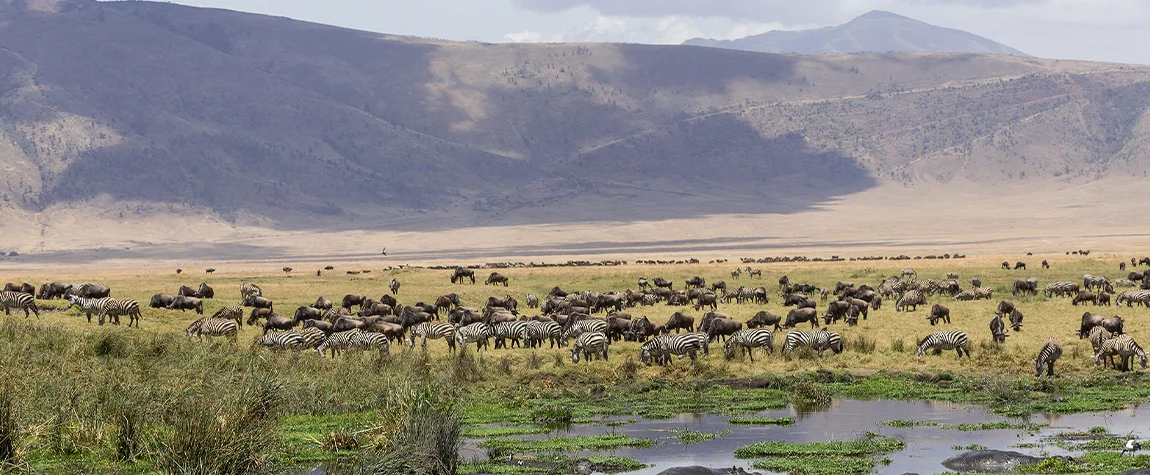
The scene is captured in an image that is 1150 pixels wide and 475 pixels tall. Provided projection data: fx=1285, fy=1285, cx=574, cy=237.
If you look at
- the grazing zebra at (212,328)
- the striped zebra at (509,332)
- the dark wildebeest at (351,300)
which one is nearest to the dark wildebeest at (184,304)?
the dark wildebeest at (351,300)

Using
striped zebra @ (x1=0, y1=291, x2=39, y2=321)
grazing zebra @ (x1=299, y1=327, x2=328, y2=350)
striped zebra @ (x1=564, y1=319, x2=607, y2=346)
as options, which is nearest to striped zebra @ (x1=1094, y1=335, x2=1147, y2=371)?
striped zebra @ (x1=564, y1=319, x2=607, y2=346)

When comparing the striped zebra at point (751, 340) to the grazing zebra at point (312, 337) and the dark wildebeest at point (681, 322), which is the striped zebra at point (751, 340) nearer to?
the dark wildebeest at point (681, 322)

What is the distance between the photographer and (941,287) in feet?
186

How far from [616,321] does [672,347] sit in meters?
5.37

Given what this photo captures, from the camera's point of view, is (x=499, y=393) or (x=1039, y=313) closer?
(x=499, y=393)

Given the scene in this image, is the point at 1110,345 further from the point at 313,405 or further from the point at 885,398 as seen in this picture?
the point at 313,405

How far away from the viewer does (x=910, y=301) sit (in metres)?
50.2

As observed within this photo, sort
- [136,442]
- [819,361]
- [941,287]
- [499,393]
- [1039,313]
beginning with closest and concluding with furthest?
[136,442], [499,393], [819,361], [1039,313], [941,287]

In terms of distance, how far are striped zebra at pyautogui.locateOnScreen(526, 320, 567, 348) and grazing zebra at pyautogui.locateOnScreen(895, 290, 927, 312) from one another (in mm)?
16191

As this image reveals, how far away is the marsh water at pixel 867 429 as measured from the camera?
20.7 metres

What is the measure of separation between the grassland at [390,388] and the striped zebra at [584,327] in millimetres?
1929

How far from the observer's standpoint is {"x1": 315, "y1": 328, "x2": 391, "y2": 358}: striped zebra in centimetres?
3516

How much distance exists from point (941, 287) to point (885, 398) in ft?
101

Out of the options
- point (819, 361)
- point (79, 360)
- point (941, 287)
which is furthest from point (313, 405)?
point (941, 287)
